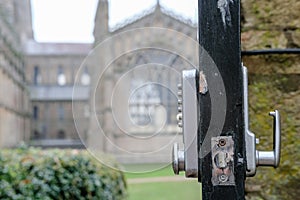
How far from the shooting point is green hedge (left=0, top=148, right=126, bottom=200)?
3734 mm

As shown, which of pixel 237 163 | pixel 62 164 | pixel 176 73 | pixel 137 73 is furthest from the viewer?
pixel 62 164

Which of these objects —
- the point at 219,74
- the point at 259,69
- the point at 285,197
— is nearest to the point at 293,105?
the point at 259,69

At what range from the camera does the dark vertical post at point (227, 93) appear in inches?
39.0

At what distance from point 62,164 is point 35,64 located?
39.4 meters

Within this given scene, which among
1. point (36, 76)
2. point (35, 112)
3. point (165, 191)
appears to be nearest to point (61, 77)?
point (36, 76)

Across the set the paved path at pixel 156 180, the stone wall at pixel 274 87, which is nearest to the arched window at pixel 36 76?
the paved path at pixel 156 180

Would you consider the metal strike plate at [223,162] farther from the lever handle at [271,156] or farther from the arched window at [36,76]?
the arched window at [36,76]

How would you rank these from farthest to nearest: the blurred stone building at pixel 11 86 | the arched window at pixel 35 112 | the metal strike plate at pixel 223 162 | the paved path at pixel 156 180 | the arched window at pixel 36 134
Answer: the arched window at pixel 35 112 → the arched window at pixel 36 134 → the blurred stone building at pixel 11 86 → the paved path at pixel 156 180 → the metal strike plate at pixel 223 162

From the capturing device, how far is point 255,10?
1803mm

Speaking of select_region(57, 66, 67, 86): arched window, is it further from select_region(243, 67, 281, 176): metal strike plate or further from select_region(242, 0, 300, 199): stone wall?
select_region(243, 67, 281, 176): metal strike plate

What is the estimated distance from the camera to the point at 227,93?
1.00 metres

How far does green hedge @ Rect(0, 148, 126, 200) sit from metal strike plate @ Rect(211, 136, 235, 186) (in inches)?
89.6

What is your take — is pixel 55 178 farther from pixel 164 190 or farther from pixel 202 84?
pixel 164 190

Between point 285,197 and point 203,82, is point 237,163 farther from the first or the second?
point 285,197
